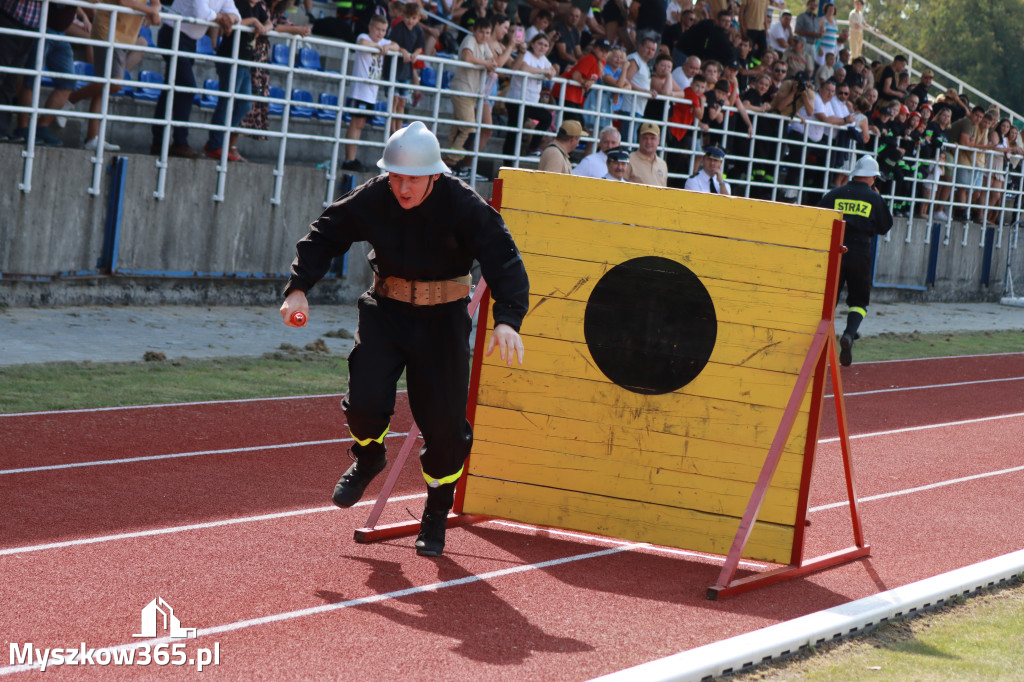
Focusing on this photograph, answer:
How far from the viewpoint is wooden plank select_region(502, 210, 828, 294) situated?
6.36 metres

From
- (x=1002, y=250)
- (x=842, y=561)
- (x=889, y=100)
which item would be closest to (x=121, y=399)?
(x=842, y=561)

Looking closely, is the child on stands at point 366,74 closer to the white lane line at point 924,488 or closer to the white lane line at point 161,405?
the white lane line at point 161,405

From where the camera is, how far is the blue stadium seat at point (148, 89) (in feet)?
46.0

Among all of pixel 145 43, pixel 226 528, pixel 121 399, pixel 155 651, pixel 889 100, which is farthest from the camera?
pixel 889 100

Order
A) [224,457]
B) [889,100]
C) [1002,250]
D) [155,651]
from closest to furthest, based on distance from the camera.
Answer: [155,651] < [224,457] < [889,100] < [1002,250]

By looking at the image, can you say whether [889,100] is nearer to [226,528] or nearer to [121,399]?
[121,399]

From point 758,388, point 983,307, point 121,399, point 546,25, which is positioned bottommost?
point 121,399

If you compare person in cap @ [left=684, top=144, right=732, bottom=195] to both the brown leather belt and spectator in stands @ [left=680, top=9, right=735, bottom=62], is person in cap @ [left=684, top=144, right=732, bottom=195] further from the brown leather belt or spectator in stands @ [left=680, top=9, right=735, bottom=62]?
the brown leather belt

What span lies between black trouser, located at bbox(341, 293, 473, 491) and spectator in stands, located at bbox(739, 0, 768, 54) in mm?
16233

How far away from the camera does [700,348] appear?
6.51 m

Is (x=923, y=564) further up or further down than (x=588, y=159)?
further down

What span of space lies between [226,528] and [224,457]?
1.63 m

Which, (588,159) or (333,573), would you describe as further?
(588,159)

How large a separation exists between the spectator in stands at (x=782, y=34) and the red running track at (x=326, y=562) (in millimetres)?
14022
